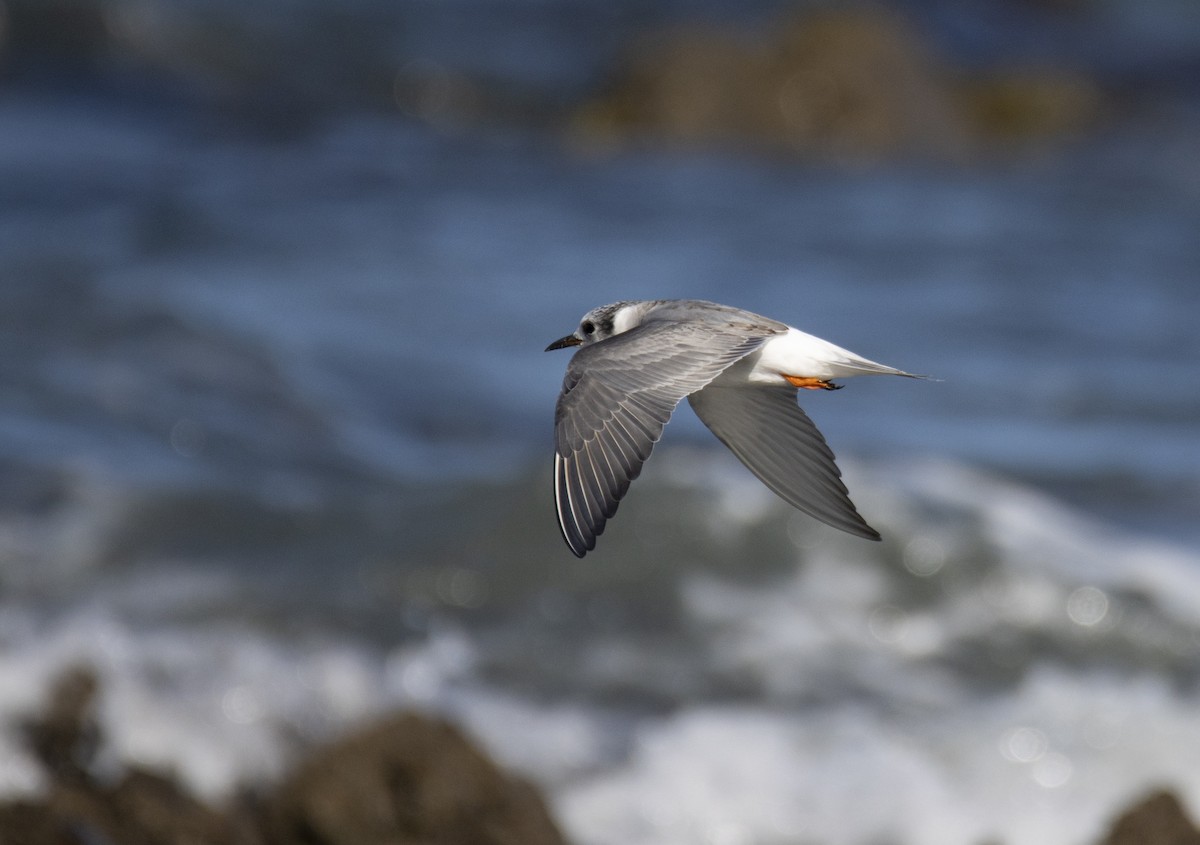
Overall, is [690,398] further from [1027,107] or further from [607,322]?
[1027,107]

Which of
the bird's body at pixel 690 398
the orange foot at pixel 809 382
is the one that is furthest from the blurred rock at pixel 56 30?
the orange foot at pixel 809 382

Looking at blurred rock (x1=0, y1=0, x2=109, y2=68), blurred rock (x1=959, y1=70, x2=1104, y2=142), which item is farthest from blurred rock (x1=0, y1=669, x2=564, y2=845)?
blurred rock (x1=959, y1=70, x2=1104, y2=142)

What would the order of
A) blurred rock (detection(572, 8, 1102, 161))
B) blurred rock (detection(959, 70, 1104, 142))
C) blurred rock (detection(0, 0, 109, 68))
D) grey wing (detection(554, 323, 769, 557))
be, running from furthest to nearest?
1. blurred rock (detection(959, 70, 1104, 142))
2. blurred rock (detection(0, 0, 109, 68))
3. blurred rock (detection(572, 8, 1102, 161))
4. grey wing (detection(554, 323, 769, 557))

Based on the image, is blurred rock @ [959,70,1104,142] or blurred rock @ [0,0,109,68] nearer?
blurred rock @ [0,0,109,68]

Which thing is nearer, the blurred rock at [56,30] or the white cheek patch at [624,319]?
the white cheek patch at [624,319]

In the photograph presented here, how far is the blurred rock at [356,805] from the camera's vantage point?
5.23 meters

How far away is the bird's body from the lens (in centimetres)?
402

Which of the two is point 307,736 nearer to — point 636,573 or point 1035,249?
point 636,573

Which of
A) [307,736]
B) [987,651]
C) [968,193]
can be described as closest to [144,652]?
[307,736]

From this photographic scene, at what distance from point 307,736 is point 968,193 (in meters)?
11.8

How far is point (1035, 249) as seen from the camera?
15547mm

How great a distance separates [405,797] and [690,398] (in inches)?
64.3

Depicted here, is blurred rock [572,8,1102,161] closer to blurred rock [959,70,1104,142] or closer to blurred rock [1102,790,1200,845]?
blurred rock [959,70,1104,142]

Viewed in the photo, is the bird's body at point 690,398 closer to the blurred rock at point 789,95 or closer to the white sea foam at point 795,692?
the white sea foam at point 795,692
